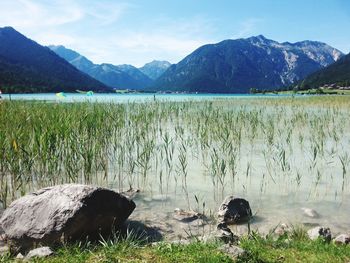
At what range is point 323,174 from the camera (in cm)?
1181

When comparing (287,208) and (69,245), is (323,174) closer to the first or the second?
(287,208)

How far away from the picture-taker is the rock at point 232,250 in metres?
5.06

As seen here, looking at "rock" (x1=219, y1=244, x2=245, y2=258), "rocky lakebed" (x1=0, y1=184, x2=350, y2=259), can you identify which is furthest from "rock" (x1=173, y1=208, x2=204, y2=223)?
"rock" (x1=219, y1=244, x2=245, y2=258)

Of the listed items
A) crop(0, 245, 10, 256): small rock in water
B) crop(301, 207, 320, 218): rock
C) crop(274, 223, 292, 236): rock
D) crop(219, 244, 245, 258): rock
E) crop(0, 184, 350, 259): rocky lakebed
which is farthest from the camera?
crop(301, 207, 320, 218): rock

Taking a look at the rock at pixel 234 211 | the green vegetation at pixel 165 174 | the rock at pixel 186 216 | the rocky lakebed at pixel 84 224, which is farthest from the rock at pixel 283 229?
the rock at pixel 186 216

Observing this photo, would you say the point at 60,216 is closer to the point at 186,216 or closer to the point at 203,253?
the point at 203,253

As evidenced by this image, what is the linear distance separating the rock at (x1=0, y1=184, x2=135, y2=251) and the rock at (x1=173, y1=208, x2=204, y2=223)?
1573 mm

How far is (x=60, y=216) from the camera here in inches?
254

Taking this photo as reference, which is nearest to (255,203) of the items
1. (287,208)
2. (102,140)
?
(287,208)

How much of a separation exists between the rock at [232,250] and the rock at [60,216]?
2.55m

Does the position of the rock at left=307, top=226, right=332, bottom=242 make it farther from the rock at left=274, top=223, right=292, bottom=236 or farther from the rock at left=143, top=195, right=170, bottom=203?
the rock at left=143, top=195, right=170, bottom=203

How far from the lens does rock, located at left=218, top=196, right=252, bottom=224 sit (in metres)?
7.94

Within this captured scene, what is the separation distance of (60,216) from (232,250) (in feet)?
10.2

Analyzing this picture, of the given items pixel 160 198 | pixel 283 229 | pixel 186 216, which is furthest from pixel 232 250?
pixel 160 198
